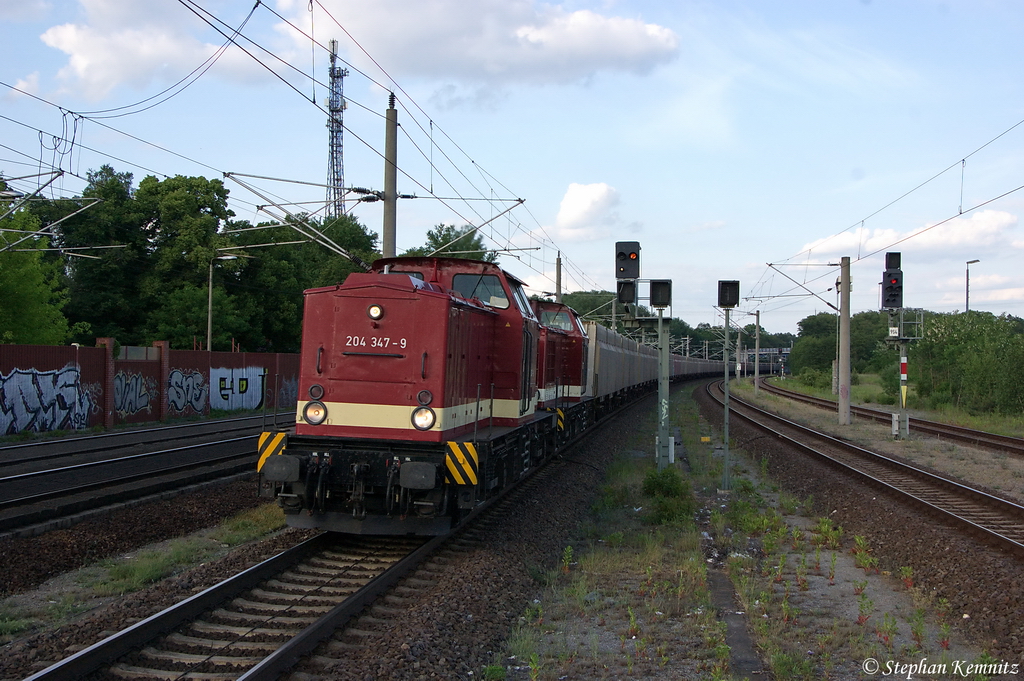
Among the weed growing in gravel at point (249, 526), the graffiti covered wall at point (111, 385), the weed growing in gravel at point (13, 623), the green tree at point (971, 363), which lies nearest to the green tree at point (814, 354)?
the green tree at point (971, 363)

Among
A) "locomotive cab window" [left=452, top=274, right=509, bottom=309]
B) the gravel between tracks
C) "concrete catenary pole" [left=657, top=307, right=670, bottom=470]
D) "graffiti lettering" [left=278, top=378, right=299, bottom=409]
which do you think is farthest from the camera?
"graffiti lettering" [left=278, top=378, right=299, bottom=409]

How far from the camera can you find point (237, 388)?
3100 centimetres

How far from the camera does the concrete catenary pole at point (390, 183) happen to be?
15602 mm

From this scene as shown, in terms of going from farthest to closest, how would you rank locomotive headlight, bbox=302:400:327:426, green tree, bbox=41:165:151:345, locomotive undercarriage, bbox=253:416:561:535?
green tree, bbox=41:165:151:345 < locomotive headlight, bbox=302:400:327:426 < locomotive undercarriage, bbox=253:416:561:535

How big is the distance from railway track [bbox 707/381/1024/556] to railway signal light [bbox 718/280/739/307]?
12.8 ft

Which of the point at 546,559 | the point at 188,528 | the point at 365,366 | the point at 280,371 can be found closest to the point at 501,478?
the point at 546,559

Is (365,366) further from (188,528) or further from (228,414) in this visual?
(228,414)

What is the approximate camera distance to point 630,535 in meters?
10.0

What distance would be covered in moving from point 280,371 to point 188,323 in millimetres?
7712

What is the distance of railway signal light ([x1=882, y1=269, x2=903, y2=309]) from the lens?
21.4m

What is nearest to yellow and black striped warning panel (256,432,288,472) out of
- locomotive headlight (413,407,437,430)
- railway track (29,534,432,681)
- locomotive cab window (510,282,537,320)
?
railway track (29,534,432,681)

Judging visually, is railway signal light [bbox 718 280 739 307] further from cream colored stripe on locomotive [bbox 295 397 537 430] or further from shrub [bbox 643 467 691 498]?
cream colored stripe on locomotive [bbox 295 397 537 430]

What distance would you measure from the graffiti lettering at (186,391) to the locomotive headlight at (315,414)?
20154 millimetres

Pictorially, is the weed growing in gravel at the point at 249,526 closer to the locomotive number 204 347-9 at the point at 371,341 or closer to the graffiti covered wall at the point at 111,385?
the locomotive number 204 347-9 at the point at 371,341
